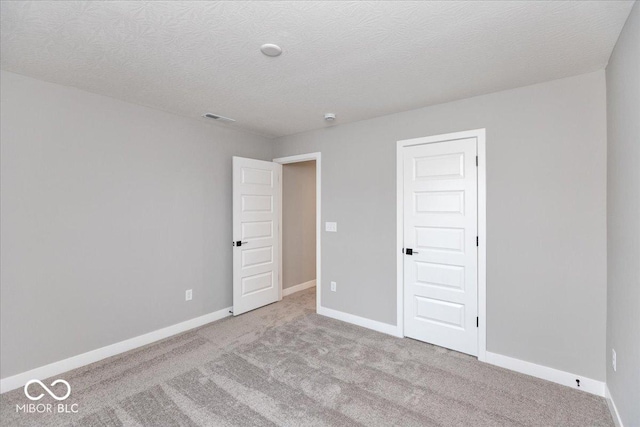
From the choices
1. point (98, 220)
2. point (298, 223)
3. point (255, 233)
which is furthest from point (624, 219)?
point (98, 220)

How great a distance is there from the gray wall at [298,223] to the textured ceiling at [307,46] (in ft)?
7.01

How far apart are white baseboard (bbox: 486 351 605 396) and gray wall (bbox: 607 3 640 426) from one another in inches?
5.7

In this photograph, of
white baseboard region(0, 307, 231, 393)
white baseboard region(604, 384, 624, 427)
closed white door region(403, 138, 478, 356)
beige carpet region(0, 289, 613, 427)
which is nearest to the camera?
white baseboard region(604, 384, 624, 427)

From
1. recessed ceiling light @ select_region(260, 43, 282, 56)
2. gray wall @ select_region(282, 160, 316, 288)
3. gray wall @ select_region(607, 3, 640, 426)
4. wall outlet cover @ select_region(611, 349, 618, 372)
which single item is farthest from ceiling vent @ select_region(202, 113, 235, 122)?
wall outlet cover @ select_region(611, 349, 618, 372)

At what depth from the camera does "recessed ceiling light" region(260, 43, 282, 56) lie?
75.7 inches

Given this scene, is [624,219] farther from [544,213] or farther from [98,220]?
[98,220]

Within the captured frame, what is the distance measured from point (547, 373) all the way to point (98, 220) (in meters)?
4.19

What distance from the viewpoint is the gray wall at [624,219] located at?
156 cm

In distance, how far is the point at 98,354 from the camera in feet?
9.12

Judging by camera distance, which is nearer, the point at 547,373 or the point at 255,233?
the point at 547,373

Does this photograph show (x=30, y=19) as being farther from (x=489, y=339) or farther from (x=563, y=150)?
(x=489, y=339)

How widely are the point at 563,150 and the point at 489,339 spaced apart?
1757mm

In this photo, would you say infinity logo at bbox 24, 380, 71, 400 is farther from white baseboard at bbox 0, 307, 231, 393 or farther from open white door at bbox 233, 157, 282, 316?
open white door at bbox 233, 157, 282, 316

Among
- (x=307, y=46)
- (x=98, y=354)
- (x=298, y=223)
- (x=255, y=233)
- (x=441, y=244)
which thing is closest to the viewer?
(x=307, y=46)
